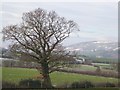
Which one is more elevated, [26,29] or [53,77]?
[26,29]

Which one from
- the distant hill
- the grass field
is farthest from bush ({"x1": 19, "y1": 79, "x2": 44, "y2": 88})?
the distant hill

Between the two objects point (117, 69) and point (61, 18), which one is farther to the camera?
point (117, 69)

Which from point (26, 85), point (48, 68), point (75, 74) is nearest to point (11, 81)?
point (26, 85)

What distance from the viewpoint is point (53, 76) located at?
259 inches

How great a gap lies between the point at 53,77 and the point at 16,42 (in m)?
1.25

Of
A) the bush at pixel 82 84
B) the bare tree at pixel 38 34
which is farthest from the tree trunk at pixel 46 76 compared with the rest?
the bush at pixel 82 84

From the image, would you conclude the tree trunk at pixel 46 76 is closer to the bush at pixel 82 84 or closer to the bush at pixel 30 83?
the bush at pixel 30 83

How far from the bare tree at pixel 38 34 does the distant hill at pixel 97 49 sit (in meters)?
0.54

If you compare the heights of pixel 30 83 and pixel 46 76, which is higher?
pixel 46 76

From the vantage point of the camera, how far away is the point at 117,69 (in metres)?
6.95

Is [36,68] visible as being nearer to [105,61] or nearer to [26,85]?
[26,85]

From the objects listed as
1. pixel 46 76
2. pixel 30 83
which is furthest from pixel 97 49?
pixel 30 83

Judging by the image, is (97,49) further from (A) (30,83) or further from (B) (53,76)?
(A) (30,83)

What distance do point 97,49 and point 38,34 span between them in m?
1.65
